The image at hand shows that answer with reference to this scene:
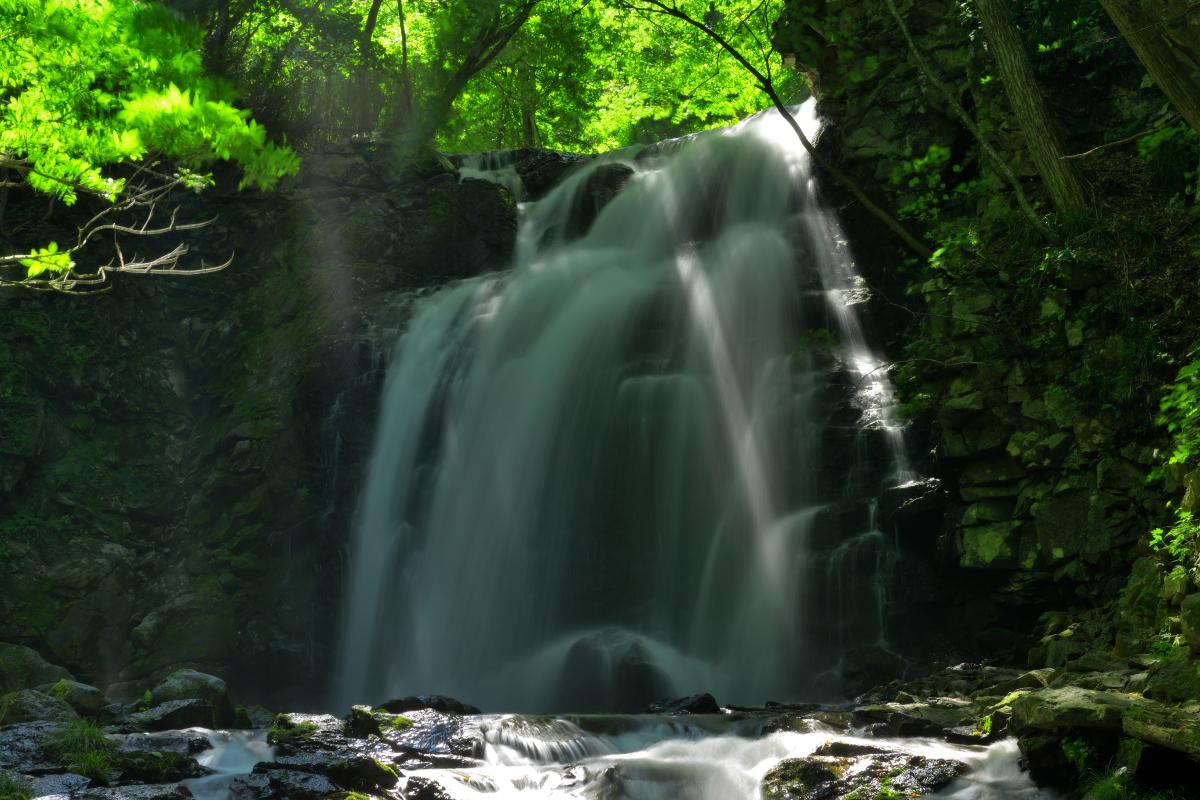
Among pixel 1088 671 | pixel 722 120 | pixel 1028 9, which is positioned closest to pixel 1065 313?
pixel 1088 671

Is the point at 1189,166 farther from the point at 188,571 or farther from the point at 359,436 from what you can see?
the point at 188,571

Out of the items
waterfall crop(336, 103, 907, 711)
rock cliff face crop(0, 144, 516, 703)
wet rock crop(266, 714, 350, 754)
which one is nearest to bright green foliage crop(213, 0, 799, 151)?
rock cliff face crop(0, 144, 516, 703)

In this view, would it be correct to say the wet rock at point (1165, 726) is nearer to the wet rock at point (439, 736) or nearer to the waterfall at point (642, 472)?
the waterfall at point (642, 472)

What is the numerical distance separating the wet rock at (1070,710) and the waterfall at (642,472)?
362 centimetres

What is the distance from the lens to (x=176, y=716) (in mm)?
8766

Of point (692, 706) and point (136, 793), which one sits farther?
A: point (692, 706)

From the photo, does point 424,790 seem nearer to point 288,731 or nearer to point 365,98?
point 288,731

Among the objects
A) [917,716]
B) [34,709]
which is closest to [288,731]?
[34,709]

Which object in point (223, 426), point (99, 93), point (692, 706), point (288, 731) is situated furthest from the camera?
point (223, 426)

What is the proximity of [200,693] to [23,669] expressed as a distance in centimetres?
483

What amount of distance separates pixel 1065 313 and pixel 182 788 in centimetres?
870

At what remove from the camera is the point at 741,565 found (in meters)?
11.0

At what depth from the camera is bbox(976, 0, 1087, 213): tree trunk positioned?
9.92 m

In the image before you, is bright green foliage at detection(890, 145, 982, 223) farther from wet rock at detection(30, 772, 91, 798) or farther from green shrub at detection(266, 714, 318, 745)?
wet rock at detection(30, 772, 91, 798)
